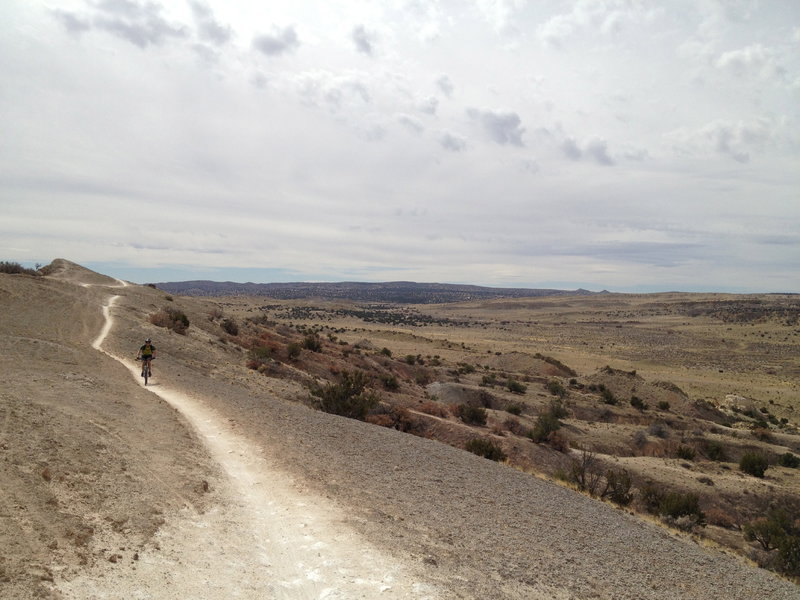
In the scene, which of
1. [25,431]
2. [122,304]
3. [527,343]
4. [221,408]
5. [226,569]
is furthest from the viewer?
[527,343]

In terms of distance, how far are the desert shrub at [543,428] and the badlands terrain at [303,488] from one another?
1.14ft

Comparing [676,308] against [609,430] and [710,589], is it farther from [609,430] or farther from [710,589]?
[710,589]

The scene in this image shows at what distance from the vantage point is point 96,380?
14.9 meters

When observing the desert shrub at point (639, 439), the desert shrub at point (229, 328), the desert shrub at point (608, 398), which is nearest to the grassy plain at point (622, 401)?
the desert shrub at point (639, 439)

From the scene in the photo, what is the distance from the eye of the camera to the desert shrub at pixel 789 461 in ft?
80.8

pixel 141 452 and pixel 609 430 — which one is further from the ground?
pixel 141 452

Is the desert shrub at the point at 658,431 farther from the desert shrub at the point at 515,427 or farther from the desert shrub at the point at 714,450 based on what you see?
the desert shrub at the point at 515,427

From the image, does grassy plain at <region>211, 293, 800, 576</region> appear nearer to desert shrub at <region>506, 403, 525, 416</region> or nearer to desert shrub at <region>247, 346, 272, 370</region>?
desert shrub at <region>506, 403, 525, 416</region>

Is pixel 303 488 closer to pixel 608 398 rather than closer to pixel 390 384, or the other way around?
pixel 390 384

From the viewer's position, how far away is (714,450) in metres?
26.8

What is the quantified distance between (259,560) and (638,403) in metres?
36.9

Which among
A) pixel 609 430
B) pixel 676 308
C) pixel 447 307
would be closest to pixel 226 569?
pixel 609 430

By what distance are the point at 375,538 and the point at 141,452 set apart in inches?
205

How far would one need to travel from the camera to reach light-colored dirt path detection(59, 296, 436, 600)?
5.42 metres
